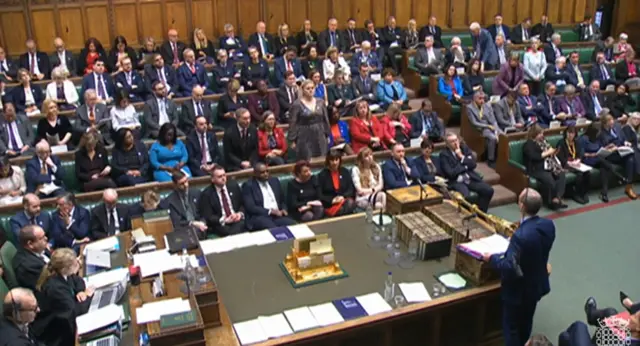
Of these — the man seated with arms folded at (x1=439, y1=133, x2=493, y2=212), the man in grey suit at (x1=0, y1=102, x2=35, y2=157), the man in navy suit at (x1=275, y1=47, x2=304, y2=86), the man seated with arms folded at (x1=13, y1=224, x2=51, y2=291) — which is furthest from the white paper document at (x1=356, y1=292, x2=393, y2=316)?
the man in navy suit at (x1=275, y1=47, x2=304, y2=86)

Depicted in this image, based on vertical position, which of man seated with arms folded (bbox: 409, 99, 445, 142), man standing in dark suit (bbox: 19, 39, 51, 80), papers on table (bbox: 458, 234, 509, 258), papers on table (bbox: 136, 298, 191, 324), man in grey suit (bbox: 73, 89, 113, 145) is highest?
man standing in dark suit (bbox: 19, 39, 51, 80)

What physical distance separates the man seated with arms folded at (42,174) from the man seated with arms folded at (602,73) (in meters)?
8.68

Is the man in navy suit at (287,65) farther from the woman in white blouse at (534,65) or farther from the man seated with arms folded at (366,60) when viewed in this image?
the woman in white blouse at (534,65)

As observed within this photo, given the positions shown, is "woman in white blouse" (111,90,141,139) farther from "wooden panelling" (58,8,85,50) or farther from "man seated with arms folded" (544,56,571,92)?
"man seated with arms folded" (544,56,571,92)

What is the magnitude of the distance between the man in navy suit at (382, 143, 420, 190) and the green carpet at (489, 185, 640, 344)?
1.29 m

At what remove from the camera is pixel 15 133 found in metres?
7.49

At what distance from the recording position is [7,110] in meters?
7.43

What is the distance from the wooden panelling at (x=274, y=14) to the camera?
11484 mm

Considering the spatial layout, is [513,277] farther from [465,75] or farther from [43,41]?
[43,41]

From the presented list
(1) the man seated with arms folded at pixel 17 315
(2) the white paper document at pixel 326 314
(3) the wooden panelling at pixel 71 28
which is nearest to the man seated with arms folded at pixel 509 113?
(2) the white paper document at pixel 326 314

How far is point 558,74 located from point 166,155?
6727 millimetres

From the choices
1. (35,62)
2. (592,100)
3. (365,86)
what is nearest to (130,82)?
(35,62)

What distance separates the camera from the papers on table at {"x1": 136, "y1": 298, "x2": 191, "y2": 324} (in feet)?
11.9

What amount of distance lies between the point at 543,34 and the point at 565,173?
591 cm
